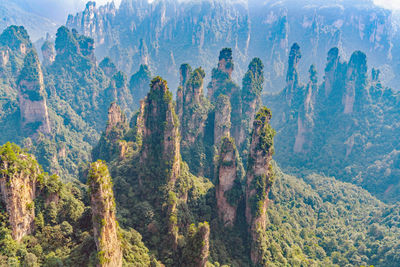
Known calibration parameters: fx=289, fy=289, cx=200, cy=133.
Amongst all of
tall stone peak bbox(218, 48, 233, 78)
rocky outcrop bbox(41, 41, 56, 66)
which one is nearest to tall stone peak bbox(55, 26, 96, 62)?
rocky outcrop bbox(41, 41, 56, 66)

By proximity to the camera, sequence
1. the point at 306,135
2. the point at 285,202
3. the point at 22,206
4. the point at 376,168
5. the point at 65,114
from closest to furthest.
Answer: the point at 22,206 → the point at 285,202 → the point at 376,168 → the point at 306,135 → the point at 65,114

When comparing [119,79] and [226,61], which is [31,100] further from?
[226,61]

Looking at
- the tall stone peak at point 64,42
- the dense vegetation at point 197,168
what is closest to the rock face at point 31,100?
the dense vegetation at point 197,168

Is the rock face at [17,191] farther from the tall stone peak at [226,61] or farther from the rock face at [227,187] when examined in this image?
the tall stone peak at [226,61]

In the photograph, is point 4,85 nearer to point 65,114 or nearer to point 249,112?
point 65,114

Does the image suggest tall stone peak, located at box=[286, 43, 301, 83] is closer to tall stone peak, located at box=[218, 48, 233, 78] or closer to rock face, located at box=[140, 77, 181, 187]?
tall stone peak, located at box=[218, 48, 233, 78]

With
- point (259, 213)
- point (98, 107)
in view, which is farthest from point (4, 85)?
point (259, 213)
